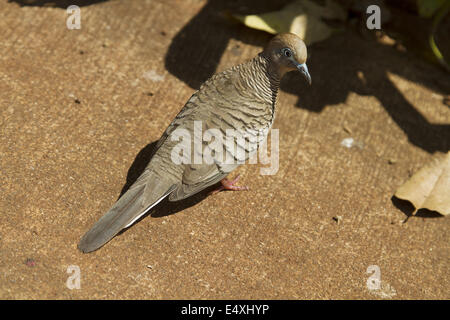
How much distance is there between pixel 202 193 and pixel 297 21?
2.21 m

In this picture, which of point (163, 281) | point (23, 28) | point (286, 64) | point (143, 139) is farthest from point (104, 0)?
point (163, 281)

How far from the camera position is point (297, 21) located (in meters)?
5.17

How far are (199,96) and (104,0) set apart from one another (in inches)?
87.5

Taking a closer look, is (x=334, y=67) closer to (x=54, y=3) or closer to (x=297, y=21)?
(x=297, y=21)

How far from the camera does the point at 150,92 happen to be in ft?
15.5

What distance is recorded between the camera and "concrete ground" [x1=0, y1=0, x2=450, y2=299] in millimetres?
3527

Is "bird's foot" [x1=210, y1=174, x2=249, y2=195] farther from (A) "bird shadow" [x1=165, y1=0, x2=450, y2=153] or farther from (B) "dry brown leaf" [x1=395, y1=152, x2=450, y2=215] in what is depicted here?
(B) "dry brown leaf" [x1=395, y1=152, x2=450, y2=215]

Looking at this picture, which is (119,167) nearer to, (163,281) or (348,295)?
(163,281)

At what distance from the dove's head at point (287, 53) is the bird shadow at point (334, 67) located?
1079mm

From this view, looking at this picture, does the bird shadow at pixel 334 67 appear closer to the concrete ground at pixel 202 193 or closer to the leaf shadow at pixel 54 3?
the concrete ground at pixel 202 193

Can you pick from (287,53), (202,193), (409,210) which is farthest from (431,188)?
(202,193)

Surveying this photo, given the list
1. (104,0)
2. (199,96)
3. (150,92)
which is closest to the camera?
(199,96)

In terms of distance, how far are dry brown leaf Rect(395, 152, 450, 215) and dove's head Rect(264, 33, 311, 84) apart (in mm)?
1354

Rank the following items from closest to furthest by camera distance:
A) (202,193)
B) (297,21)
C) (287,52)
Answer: (287,52)
(202,193)
(297,21)
